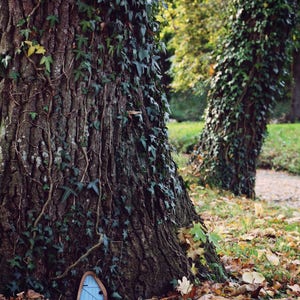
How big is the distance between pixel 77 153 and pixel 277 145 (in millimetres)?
12871

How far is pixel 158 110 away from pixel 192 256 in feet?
2.76

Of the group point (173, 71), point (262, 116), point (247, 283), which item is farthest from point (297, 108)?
point (247, 283)

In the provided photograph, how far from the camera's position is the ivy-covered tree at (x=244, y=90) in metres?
6.15

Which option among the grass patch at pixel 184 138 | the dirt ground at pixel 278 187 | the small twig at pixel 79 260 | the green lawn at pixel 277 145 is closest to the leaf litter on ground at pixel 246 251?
the small twig at pixel 79 260

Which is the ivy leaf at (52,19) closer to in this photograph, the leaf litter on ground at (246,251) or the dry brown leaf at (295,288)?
the leaf litter on ground at (246,251)

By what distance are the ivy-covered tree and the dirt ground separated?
1593 mm

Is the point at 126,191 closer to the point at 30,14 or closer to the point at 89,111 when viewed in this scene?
the point at 89,111

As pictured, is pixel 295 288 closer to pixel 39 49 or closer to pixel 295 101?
pixel 39 49

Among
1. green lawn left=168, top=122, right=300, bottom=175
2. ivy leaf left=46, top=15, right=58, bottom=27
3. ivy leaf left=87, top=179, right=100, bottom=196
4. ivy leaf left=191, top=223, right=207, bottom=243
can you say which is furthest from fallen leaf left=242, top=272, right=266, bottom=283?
green lawn left=168, top=122, right=300, bottom=175

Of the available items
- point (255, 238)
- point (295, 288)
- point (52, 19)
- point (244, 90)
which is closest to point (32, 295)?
point (52, 19)

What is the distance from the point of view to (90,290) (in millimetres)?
2246

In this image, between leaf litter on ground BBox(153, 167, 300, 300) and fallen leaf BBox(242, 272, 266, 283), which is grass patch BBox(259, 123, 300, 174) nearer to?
leaf litter on ground BBox(153, 167, 300, 300)

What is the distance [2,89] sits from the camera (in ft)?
7.06

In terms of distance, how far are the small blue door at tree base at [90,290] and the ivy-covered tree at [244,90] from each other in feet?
14.6
